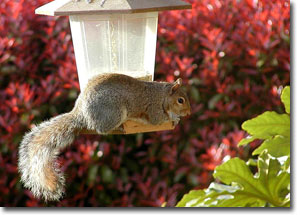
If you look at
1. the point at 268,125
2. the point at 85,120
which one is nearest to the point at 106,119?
the point at 85,120

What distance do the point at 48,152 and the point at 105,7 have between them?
0.42 metres

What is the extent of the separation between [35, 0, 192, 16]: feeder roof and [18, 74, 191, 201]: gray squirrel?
0.70 ft

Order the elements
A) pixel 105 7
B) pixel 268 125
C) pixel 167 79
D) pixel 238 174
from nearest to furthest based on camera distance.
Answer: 1. pixel 105 7
2. pixel 238 174
3. pixel 268 125
4. pixel 167 79

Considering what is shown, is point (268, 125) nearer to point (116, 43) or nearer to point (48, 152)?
point (116, 43)

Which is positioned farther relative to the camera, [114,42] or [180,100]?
[180,100]

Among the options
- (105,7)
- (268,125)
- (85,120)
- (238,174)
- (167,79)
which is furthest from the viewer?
(167,79)

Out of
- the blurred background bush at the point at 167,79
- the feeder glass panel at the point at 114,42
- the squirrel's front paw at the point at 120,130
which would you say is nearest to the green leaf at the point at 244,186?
the squirrel's front paw at the point at 120,130

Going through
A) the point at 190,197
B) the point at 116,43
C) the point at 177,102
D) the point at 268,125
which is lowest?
the point at 190,197

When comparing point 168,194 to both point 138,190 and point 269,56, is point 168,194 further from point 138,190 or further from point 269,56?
point 269,56

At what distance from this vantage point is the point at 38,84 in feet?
7.94

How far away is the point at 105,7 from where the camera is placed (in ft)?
4.29

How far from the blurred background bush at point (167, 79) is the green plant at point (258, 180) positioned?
619 mm

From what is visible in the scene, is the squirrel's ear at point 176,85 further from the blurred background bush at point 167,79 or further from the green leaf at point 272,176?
the blurred background bush at point 167,79

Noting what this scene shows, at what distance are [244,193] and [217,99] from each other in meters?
0.84
